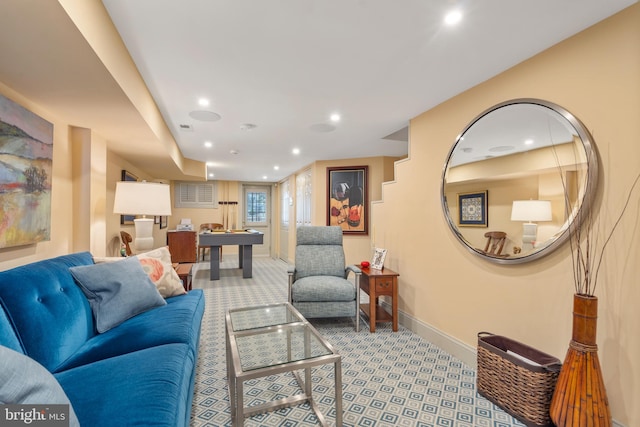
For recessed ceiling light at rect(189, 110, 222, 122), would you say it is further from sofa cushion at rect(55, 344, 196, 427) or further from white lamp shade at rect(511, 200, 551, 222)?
white lamp shade at rect(511, 200, 551, 222)

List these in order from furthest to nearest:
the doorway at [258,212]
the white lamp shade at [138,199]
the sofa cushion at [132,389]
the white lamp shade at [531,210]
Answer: the doorway at [258,212], the white lamp shade at [138,199], the white lamp shade at [531,210], the sofa cushion at [132,389]

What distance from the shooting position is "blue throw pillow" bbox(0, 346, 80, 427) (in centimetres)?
73

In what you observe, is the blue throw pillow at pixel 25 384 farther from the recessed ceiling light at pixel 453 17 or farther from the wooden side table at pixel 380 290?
the wooden side table at pixel 380 290

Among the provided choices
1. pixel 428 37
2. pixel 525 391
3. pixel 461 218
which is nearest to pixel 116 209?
pixel 428 37

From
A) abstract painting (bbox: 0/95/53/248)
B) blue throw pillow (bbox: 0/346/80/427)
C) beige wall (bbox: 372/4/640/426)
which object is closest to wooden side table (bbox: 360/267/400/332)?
beige wall (bbox: 372/4/640/426)

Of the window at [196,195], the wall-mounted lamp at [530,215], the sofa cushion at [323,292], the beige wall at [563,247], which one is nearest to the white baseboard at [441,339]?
the beige wall at [563,247]

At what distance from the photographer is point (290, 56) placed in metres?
1.97

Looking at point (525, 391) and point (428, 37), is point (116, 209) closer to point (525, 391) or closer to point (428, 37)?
point (428, 37)

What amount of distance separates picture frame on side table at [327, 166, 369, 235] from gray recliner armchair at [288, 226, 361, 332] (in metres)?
1.66

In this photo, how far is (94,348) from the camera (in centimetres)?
148

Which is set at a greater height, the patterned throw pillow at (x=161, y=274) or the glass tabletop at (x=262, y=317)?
the patterned throw pillow at (x=161, y=274)

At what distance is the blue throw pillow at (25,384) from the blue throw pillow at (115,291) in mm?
990

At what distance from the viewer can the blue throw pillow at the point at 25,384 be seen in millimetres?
727

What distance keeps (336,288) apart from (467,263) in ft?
4.04
